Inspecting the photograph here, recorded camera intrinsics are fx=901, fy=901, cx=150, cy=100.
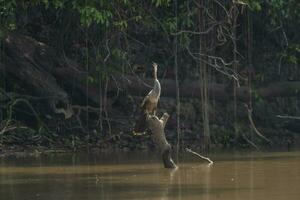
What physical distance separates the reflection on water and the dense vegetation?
1.90 meters

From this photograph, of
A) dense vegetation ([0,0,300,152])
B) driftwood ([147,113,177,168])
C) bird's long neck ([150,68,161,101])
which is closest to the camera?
bird's long neck ([150,68,161,101])

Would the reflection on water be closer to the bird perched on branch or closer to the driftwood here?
the driftwood

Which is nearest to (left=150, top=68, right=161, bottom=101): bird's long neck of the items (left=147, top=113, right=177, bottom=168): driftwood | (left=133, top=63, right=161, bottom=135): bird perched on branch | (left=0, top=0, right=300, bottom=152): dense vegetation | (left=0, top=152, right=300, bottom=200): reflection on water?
(left=133, top=63, right=161, bottom=135): bird perched on branch

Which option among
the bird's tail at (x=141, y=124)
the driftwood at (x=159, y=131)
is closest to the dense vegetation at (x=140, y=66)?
the bird's tail at (x=141, y=124)

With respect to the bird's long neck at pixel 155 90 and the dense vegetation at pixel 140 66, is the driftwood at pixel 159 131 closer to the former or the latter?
the bird's long neck at pixel 155 90

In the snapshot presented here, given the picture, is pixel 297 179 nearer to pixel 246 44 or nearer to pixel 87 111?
pixel 87 111

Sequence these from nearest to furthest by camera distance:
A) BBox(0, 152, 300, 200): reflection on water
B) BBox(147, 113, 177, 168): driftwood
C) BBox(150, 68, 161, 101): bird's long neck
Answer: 1. BBox(0, 152, 300, 200): reflection on water
2. BBox(150, 68, 161, 101): bird's long neck
3. BBox(147, 113, 177, 168): driftwood

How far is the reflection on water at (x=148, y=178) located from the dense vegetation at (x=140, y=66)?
190cm

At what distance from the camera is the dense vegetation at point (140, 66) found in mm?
15625

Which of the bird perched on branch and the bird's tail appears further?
the bird's tail

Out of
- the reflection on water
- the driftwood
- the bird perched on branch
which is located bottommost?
the reflection on water

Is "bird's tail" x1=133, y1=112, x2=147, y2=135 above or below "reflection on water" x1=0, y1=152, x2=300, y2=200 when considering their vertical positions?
above

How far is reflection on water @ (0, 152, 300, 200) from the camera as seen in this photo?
956cm

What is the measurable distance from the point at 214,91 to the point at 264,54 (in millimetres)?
2079
